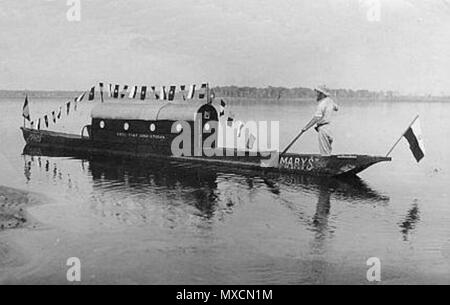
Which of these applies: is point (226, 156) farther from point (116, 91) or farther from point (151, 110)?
point (116, 91)

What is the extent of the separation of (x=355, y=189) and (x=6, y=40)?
29.4 ft

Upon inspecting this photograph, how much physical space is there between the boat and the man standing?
59.1 inches

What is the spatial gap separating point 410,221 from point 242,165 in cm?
569

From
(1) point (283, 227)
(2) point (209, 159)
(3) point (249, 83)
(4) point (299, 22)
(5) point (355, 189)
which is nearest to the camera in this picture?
(1) point (283, 227)

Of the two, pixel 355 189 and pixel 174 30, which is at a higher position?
pixel 174 30

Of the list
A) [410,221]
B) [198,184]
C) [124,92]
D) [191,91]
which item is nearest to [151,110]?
[124,92]

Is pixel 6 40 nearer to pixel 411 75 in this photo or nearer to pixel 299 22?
pixel 299 22

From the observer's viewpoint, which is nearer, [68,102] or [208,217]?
[208,217]

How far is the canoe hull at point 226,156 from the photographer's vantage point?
12.9 meters

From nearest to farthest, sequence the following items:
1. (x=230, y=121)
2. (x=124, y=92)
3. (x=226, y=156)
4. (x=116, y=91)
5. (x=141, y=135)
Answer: (x=116, y=91)
(x=124, y=92)
(x=226, y=156)
(x=230, y=121)
(x=141, y=135)

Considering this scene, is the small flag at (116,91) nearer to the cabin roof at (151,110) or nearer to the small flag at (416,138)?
the cabin roof at (151,110)

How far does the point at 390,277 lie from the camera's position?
7.59 meters

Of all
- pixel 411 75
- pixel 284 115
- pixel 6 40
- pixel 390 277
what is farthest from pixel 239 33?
pixel 390 277

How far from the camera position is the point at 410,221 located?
9656mm
